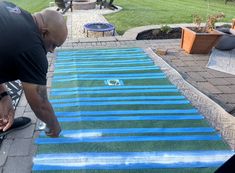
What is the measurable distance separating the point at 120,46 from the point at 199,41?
181 centimetres

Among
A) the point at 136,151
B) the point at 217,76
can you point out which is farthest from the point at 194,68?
the point at 136,151

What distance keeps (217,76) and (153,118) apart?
6.99ft

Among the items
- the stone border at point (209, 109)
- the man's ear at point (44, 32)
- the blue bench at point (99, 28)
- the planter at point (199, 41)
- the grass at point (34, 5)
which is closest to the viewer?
the man's ear at point (44, 32)

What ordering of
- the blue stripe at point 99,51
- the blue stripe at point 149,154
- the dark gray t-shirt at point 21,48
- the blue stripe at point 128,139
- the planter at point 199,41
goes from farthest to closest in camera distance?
the blue stripe at point 99,51
the planter at point 199,41
the blue stripe at point 128,139
the blue stripe at point 149,154
the dark gray t-shirt at point 21,48

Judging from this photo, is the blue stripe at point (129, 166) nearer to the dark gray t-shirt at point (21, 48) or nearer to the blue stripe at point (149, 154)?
the blue stripe at point (149, 154)

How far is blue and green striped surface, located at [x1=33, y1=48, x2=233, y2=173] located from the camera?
2.81m

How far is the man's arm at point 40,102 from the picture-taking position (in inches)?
71.6

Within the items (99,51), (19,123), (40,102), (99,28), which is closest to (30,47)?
(40,102)

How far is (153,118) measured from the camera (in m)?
3.62

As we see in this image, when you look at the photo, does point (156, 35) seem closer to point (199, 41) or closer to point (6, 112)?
point (199, 41)

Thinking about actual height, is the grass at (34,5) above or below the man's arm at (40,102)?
below

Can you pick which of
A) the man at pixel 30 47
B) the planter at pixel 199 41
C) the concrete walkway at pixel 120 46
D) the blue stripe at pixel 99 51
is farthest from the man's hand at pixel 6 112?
the planter at pixel 199 41

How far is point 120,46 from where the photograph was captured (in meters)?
6.66

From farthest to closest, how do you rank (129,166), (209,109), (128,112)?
(209,109) < (128,112) < (129,166)
